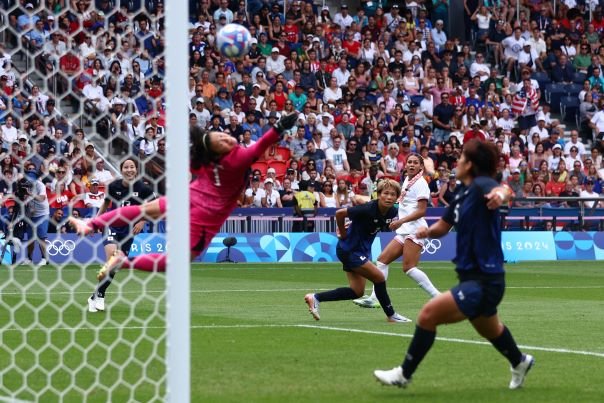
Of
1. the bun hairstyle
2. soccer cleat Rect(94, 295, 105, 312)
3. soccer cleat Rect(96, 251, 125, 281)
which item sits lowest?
soccer cleat Rect(94, 295, 105, 312)

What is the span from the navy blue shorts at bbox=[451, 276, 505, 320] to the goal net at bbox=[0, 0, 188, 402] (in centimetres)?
225

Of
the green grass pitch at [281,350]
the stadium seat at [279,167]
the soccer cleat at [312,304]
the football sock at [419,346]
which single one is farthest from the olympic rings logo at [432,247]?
the football sock at [419,346]

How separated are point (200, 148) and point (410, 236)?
19.1ft

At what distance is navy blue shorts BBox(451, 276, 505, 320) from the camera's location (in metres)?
9.22

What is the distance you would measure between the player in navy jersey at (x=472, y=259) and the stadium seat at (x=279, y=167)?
21.4 m

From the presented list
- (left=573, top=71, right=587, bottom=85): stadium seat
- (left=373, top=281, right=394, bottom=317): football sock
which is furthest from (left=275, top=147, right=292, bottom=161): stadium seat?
(left=373, top=281, right=394, bottom=317): football sock

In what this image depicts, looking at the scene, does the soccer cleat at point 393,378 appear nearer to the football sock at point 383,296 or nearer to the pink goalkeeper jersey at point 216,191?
the pink goalkeeper jersey at point 216,191

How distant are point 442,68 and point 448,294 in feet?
90.1

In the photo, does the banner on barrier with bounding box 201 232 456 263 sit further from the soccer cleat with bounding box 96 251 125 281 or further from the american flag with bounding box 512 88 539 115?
the soccer cleat with bounding box 96 251 125 281

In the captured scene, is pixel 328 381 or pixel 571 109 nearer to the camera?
pixel 328 381

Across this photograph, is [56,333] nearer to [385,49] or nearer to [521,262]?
[521,262]

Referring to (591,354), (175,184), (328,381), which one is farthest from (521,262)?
(175,184)

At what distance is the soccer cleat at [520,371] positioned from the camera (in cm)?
988

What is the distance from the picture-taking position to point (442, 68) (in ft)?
119
